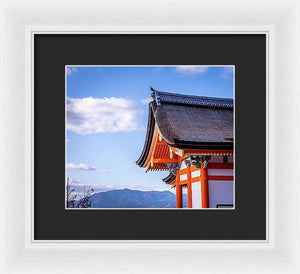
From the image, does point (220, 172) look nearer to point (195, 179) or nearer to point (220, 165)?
point (220, 165)

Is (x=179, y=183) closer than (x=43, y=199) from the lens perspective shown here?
No

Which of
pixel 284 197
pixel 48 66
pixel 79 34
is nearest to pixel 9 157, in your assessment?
pixel 48 66

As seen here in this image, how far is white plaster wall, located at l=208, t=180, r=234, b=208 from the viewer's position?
1692 millimetres

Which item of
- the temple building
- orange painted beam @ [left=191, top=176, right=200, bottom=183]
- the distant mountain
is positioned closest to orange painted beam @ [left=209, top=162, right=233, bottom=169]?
the temple building

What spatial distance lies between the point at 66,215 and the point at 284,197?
0.87m

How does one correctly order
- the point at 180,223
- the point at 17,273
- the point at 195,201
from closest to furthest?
the point at 17,273, the point at 180,223, the point at 195,201

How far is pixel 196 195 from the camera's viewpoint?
73.2 inches

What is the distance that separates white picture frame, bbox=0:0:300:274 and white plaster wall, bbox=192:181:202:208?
0.19 m

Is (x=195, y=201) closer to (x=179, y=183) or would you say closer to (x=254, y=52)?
(x=179, y=183)

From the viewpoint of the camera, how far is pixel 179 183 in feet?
6.01
